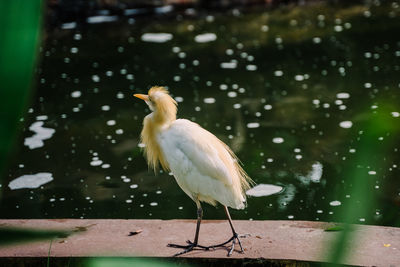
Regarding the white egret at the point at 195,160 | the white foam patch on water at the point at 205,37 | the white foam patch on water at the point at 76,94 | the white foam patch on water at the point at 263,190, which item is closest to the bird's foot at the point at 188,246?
the white egret at the point at 195,160

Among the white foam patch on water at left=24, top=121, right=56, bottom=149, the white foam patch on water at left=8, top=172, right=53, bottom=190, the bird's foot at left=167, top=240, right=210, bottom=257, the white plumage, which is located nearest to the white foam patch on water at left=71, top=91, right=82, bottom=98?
the white foam patch on water at left=24, top=121, right=56, bottom=149

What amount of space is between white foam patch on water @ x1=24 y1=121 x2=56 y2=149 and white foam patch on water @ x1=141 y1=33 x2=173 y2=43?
139 inches

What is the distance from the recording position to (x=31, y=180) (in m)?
5.51

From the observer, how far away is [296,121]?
654cm

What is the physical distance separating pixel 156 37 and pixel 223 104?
332 centimetres

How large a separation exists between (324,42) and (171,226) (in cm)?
622

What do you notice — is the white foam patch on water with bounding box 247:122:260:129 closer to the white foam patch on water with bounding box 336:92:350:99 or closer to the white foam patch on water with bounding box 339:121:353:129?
the white foam patch on water with bounding box 339:121:353:129

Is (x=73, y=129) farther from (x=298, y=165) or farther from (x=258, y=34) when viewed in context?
(x=258, y=34)

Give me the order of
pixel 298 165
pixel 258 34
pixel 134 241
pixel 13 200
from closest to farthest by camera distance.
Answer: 1. pixel 134 241
2. pixel 13 200
3. pixel 298 165
4. pixel 258 34

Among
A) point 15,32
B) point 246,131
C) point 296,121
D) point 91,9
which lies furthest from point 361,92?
point 15,32

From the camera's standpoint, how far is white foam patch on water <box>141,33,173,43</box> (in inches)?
389

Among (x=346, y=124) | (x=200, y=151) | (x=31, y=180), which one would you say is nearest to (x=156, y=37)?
(x=346, y=124)

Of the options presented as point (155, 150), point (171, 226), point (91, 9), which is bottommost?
point (91, 9)

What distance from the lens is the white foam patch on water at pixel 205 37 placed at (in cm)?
975
